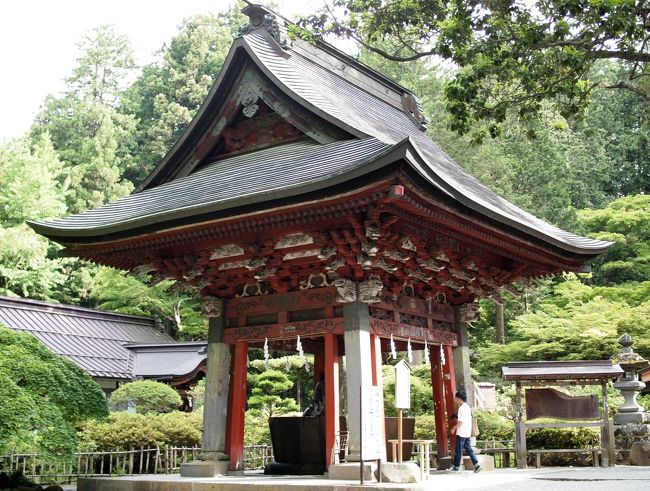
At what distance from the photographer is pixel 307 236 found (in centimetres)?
1041

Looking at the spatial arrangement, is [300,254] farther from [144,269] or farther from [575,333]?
[575,333]

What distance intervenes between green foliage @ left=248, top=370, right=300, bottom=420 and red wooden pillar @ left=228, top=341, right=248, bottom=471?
845 centimetres

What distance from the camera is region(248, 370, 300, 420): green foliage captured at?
20750mm

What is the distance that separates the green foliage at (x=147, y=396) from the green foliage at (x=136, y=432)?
12.2ft

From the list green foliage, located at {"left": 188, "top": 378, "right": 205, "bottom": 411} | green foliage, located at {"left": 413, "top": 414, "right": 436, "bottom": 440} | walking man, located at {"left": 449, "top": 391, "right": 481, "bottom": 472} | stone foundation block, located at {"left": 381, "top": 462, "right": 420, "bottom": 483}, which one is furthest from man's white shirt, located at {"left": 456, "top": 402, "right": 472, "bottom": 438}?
green foliage, located at {"left": 188, "top": 378, "right": 205, "bottom": 411}

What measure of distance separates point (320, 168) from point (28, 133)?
37214 millimetres

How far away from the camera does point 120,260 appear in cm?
1238

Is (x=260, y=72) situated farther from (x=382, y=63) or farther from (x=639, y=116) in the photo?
(x=639, y=116)

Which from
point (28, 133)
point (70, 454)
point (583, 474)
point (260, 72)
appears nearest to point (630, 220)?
point (583, 474)

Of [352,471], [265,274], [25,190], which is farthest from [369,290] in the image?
[25,190]

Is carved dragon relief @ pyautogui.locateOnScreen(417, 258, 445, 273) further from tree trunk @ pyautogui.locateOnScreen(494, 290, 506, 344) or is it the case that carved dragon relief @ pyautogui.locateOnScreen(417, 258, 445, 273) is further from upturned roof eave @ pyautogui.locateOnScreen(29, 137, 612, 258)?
tree trunk @ pyautogui.locateOnScreen(494, 290, 506, 344)

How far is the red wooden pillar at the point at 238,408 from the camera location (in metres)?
11.6

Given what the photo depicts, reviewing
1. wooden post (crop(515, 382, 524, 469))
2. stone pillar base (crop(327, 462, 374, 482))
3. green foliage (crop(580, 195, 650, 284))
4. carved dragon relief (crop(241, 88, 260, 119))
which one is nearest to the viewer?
stone pillar base (crop(327, 462, 374, 482))

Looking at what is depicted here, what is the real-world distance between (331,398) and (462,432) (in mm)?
2630
